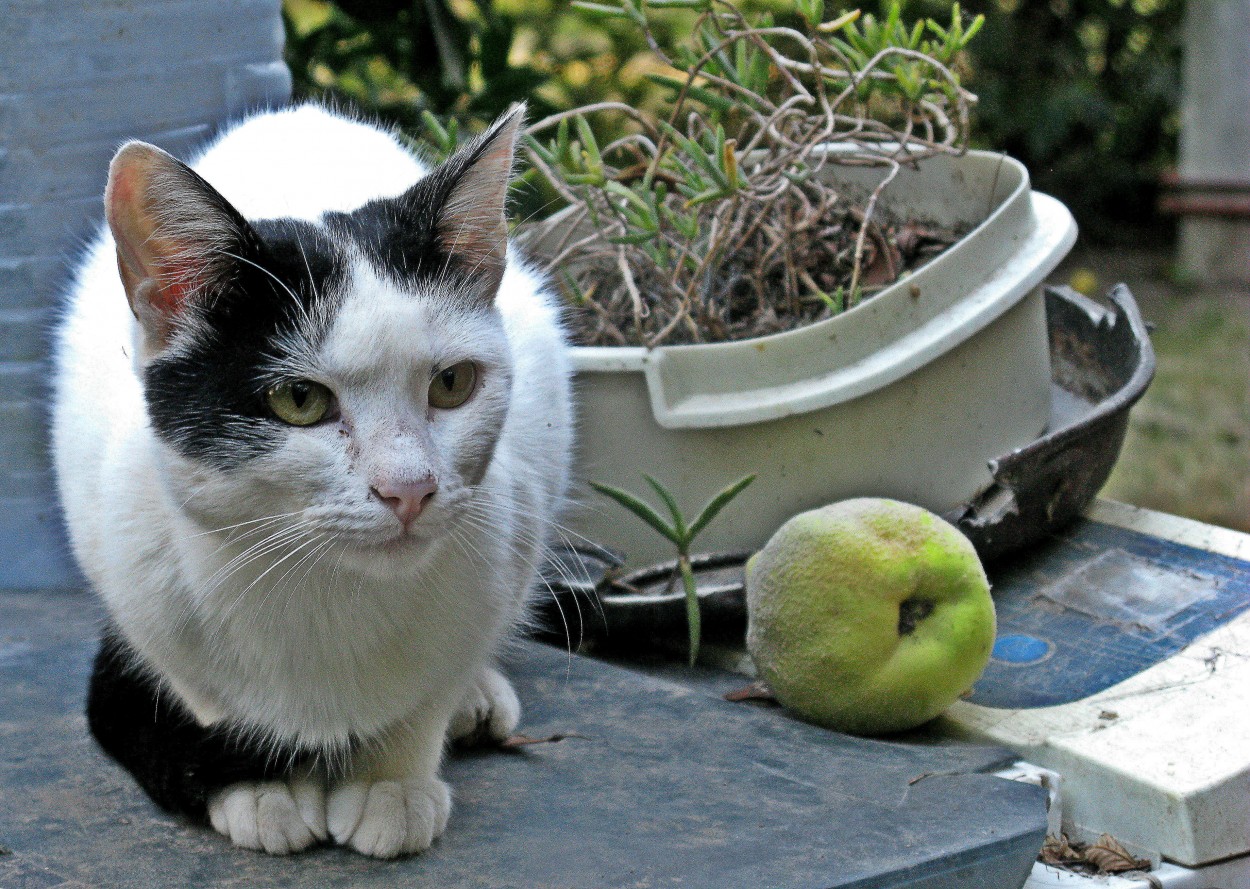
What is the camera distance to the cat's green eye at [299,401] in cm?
101

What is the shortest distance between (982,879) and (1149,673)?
0.45 meters

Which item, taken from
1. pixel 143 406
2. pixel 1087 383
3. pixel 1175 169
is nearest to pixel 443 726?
pixel 143 406

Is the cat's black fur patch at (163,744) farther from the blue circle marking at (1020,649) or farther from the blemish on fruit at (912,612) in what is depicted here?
the blue circle marking at (1020,649)

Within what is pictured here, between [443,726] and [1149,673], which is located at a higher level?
[443,726]

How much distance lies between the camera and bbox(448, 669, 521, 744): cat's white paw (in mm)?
1352

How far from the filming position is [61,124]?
5.85 ft

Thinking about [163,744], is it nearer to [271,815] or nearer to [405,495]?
[271,815]

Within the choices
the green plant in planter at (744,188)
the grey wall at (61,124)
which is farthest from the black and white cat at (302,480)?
the grey wall at (61,124)

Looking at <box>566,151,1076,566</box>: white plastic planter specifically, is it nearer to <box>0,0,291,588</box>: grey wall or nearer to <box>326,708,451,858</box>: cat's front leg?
<box>326,708,451,858</box>: cat's front leg

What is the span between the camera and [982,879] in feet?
3.72

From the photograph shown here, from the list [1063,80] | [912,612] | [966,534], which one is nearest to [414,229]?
[912,612]

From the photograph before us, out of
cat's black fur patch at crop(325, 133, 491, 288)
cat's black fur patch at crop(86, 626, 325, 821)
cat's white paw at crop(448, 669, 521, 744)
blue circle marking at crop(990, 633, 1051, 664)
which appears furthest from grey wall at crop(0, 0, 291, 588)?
blue circle marking at crop(990, 633, 1051, 664)

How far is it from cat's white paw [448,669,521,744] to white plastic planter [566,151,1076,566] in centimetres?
30

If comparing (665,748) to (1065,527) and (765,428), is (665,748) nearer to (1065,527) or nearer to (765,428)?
(765,428)
